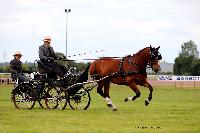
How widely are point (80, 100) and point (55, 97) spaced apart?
91cm

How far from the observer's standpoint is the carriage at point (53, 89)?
19.5 m

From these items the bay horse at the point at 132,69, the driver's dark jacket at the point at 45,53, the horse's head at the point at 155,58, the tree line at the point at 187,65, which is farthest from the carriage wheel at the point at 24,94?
the tree line at the point at 187,65

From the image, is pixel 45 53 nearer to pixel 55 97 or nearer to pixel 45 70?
pixel 45 70

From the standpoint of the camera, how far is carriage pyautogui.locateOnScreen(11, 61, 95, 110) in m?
19.5

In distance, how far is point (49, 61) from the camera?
19578 mm

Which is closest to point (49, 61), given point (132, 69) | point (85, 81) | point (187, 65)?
point (85, 81)

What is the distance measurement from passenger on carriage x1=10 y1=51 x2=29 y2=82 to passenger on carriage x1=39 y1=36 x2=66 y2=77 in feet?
4.14

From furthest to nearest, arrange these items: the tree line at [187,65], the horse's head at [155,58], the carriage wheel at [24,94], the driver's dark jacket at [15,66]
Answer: the tree line at [187,65], the driver's dark jacket at [15,66], the carriage wheel at [24,94], the horse's head at [155,58]

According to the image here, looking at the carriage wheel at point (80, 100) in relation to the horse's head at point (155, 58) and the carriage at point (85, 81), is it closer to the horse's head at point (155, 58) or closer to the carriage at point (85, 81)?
the carriage at point (85, 81)

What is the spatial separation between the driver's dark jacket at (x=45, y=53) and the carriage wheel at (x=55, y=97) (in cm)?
105

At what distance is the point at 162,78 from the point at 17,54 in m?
48.5

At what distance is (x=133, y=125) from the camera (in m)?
13.7

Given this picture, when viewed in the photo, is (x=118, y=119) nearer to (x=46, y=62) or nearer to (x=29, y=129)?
(x=29, y=129)

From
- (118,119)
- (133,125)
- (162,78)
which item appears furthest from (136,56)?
(162,78)
